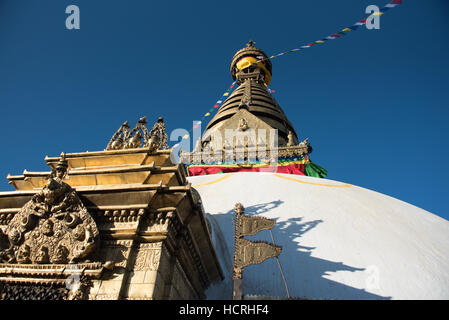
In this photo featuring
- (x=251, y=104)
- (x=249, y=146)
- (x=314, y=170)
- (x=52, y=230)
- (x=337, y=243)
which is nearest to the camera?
(x=52, y=230)

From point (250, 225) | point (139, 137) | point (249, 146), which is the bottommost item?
point (250, 225)

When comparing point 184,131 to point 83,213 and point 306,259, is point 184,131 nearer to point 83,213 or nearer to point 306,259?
point 306,259

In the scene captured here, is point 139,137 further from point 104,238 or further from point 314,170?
point 314,170

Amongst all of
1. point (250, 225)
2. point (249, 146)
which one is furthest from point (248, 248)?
point (249, 146)

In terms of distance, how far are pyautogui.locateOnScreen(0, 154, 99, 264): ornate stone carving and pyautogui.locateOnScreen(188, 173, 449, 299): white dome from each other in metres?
2.25

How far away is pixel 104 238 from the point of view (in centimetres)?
339

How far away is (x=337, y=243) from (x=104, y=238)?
4.62 metres

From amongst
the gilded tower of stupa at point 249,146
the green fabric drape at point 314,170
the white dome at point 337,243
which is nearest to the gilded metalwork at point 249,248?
the white dome at point 337,243

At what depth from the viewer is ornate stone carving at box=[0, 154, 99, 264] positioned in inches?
127

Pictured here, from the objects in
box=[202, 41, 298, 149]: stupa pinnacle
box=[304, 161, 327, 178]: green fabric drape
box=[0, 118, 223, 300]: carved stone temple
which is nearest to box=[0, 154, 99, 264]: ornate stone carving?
box=[0, 118, 223, 300]: carved stone temple

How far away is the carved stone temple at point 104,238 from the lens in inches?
121

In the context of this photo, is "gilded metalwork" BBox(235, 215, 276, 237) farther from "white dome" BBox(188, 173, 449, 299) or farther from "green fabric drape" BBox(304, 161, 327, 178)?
"green fabric drape" BBox(304, 161, 327, 178)
